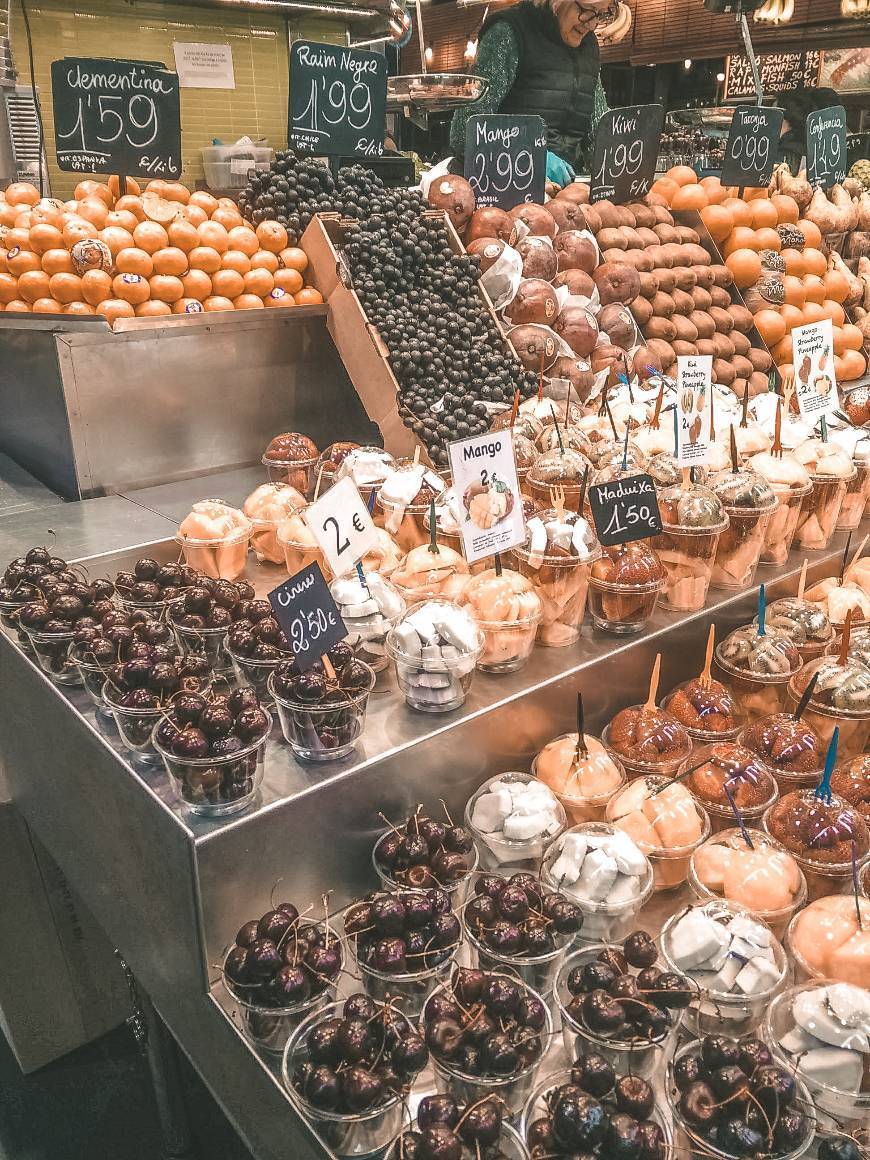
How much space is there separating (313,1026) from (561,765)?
669 millimetres

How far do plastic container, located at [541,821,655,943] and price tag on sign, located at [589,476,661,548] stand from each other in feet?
2.21

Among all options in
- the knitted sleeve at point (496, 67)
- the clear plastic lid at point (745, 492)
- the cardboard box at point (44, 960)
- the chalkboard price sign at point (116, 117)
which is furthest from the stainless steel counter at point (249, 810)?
the knitted sleeve at point (496, 67)

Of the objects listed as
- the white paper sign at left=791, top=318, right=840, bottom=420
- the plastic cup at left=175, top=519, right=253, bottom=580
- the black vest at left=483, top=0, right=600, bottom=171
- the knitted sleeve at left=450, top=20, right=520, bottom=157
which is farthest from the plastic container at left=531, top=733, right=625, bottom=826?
the black vest at left=483, top=0, right=600, bottom=171

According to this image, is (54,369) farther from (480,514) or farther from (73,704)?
(480,514)

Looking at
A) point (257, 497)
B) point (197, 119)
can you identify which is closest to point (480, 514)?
point (257, 497)

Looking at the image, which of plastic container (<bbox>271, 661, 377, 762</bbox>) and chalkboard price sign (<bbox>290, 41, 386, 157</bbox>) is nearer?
plastic container (<bbox>271, 661, 377, 762</bbox>)

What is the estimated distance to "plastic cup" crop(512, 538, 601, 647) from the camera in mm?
1920

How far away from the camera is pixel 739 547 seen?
7.35 feet

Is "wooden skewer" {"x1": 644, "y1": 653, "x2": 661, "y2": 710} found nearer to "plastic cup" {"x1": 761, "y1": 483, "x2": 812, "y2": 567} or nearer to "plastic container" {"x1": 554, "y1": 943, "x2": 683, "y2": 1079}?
"plastic container" {"x1": 554, "y1": 943, "x2": 683, "y2": 1079}

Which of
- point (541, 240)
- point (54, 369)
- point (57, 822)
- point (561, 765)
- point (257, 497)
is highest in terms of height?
point (541, 240)

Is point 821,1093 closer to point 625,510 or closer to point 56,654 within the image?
point 625,510

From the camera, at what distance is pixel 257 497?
7.48 ft

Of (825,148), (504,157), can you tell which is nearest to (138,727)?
(504,157)

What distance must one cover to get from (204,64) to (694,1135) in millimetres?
5944
